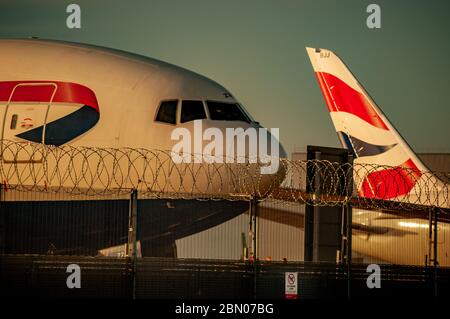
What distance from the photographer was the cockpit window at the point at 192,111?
23.1 meters

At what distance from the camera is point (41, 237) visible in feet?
64.6

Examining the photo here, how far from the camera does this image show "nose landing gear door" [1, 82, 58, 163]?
2297cm

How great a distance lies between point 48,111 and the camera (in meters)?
23.0

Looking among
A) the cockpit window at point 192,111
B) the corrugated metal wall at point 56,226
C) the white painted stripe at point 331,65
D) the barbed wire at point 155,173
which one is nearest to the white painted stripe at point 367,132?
the white painted stripe at point 331,65

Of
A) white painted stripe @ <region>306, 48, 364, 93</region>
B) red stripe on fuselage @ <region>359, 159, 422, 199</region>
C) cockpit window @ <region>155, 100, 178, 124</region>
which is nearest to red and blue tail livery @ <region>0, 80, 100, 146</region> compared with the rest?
cockpit window @ <region>155, 100, 178, 124</region>

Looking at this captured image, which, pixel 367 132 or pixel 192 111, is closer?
pixel 192 111

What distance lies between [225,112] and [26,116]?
5.20 meters

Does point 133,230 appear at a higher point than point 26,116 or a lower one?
lower

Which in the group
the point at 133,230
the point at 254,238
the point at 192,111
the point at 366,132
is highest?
the point at 366,132

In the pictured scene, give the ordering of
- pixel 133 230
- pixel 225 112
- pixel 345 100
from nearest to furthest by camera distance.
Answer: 1. pixel 133 230
2. pixel 225 112
3. pixel 345 100

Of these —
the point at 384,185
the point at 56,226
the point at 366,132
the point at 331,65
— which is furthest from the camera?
the point at 331,65

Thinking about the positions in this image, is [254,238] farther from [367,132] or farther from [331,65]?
[331,65]

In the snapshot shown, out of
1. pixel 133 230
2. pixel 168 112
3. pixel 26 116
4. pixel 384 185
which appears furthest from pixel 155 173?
pixel 384 185

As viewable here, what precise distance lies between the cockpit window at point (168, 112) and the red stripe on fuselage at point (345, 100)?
49.0 feet
